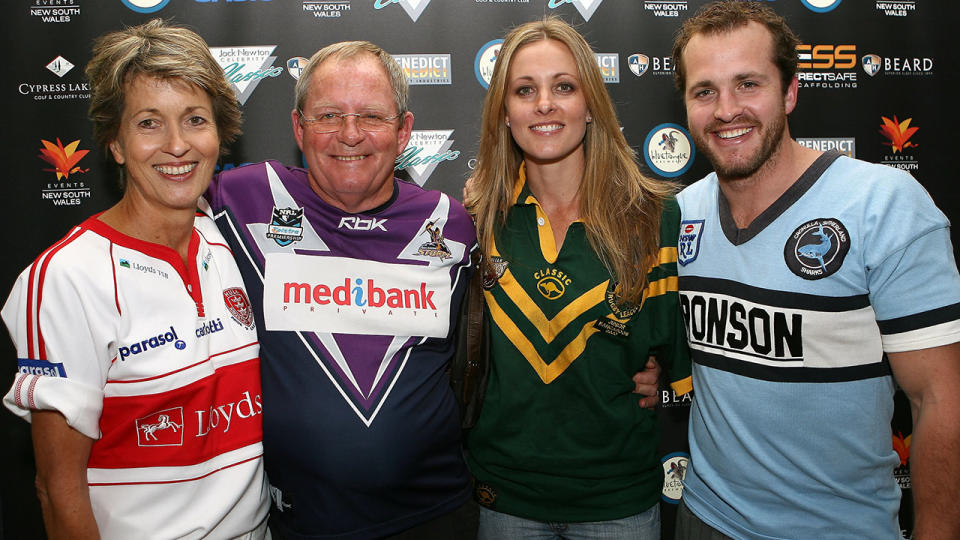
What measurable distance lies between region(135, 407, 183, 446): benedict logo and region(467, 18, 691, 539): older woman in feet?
2.75

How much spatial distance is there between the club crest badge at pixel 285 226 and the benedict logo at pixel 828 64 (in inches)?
107

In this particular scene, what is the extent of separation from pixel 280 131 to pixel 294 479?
5.98ft

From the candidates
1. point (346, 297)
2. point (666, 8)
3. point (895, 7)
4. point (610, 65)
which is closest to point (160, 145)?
point (346, 297)

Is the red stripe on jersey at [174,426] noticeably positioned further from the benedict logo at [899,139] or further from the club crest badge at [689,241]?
the benedict logo at [899,139]

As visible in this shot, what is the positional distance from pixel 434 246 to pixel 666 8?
1.98 m

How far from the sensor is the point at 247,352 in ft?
4.98

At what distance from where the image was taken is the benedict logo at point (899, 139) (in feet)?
9.75

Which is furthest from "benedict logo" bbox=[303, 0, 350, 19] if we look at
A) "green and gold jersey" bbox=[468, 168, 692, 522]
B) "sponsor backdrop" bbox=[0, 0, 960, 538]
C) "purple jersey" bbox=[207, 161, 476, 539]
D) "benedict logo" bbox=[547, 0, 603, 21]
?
"green and gold jersey" bbox=[468, 168, 692, 522]

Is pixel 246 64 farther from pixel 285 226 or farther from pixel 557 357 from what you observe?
pixel 557 357

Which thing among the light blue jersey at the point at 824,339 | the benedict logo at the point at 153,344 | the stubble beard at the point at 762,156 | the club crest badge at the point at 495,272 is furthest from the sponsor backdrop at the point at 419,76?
the benedict logo at the point at 153,344

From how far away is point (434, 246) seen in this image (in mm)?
1806

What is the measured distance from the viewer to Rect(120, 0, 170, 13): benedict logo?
9.00 feet

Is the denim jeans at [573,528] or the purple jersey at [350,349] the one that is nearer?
the purple jersey at [350,349]

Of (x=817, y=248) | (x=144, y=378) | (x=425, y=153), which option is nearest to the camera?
(x=144, y=378)
